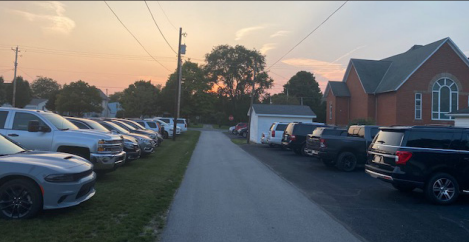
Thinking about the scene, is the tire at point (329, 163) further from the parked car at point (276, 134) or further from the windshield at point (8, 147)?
the windshield at point (8, 147)

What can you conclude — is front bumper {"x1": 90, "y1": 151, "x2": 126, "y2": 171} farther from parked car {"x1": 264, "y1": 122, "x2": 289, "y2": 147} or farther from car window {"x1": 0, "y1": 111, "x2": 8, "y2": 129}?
parked car {"x1": 264, "y1": 122, "x2": 289, "y2": 147}

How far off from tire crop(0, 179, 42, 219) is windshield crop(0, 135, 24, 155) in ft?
3.13

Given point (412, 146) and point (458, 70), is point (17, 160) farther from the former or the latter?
point (458, 70)

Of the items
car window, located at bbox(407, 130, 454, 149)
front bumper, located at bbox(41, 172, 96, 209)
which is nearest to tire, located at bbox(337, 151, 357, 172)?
car window, located at bbox(407, 130, 454, 149)

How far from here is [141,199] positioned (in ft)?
26.5

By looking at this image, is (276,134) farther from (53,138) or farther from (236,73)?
(236,73)

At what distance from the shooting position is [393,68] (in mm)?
35719

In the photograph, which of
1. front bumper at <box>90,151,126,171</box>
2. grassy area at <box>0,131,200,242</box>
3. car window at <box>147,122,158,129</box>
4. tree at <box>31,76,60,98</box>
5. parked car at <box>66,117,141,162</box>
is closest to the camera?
grassy area at <box>0,131,200,242</box>

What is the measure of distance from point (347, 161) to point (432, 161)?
578cm

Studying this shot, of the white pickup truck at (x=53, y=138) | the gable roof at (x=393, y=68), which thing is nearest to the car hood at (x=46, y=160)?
the white pickup truck at (x=53, y=138)

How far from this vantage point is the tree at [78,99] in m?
51.5

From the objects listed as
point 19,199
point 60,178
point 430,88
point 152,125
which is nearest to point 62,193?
point 60,178

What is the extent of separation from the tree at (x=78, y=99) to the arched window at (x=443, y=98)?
1749 inches

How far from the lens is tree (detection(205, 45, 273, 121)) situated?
252ft
